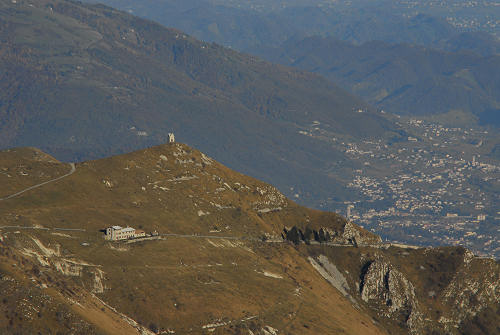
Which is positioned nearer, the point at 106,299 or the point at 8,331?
the point at 8,331

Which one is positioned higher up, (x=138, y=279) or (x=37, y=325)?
(x=37, y=325)

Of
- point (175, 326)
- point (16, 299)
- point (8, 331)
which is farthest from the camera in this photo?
point (175, 326)

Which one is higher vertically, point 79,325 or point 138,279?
point 79,325

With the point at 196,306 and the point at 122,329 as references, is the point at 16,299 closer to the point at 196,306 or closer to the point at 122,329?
the point at 122,329

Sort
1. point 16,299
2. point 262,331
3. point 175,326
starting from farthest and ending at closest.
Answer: point 262,331 < point 175,326 < point 16,299

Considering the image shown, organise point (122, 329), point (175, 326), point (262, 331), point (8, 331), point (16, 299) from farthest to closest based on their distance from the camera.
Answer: point (262, 331) → point (175, 326) → point (122, 329) → point (16, 299) → point (8, 331)

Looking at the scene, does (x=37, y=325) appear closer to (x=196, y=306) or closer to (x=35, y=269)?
(x=35, y=269)

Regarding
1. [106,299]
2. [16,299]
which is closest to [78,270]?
[106,299]

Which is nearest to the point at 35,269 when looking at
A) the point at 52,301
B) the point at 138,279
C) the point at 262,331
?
the point at 52,301

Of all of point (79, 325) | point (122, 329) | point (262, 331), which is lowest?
point (262, 331)
